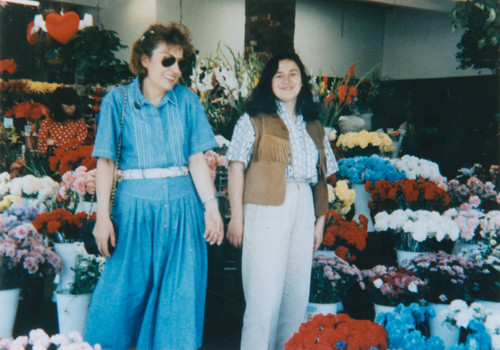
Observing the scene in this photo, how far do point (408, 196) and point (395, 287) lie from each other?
2.47 ft

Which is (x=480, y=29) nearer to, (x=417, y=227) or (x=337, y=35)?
(x=417, y=227)

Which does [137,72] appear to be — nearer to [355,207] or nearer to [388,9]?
[355,207]

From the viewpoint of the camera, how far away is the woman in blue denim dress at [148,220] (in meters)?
1.96

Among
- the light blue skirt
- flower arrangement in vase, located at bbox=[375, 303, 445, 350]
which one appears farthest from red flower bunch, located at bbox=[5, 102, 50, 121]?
flower arrangement in vase, located at bbox=[375, 303, 445, 350]

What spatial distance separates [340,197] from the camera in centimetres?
328

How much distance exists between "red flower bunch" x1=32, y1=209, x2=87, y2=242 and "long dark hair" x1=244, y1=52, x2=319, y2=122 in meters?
1.16

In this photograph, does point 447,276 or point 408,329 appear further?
point 447,276

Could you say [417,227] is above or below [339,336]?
above

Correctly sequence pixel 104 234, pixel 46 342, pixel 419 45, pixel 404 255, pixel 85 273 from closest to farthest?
pixel 46 342
pixel 104 234
pixel 85 273
pixel 404 255
pixel 419 45

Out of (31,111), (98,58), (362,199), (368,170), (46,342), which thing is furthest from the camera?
(31,111)

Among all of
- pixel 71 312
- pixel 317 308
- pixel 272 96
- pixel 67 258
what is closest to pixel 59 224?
pixel 67 258

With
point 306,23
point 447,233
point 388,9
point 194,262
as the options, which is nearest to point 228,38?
point 306,23

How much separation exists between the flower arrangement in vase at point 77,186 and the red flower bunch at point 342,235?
1372 millimetres

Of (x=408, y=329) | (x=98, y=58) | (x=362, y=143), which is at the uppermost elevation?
(x=98, y=58)
